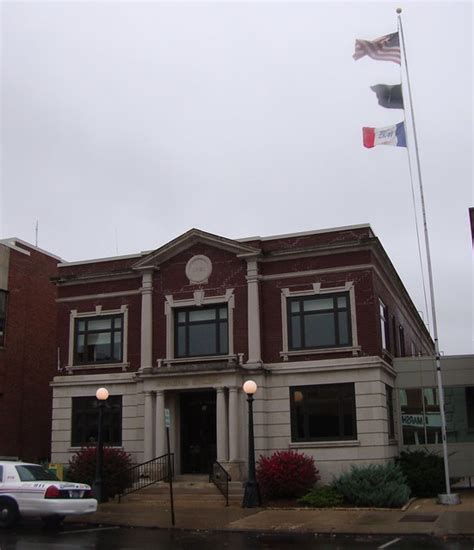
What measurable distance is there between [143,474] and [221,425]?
3451mm

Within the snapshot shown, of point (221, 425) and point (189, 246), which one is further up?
point (189, 246)

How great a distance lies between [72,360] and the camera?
29.6m

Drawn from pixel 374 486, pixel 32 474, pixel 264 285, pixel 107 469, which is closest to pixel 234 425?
pixel 107 469

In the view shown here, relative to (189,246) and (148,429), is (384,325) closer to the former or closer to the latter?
(189,246)

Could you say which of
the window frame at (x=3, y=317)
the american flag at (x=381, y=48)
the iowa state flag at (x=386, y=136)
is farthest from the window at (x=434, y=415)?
the window frame at (x=3, y=317)

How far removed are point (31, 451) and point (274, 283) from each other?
15638 millimetres

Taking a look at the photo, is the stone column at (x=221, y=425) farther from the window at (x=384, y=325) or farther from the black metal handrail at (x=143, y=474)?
the window at (x=384, y=325)

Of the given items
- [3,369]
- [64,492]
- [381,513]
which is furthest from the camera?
[3,369]

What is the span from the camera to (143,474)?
25703 mm

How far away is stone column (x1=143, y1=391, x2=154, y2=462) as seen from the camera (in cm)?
2617

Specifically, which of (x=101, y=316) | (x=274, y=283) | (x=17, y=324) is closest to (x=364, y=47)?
(x=274, y=283)

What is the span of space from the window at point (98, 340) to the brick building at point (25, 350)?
5.06m

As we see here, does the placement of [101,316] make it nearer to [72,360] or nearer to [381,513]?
[72,360]

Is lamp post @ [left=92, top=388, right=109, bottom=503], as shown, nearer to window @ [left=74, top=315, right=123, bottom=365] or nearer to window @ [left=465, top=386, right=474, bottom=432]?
window @ [left=74, top=315, right=123, bottom=365]
